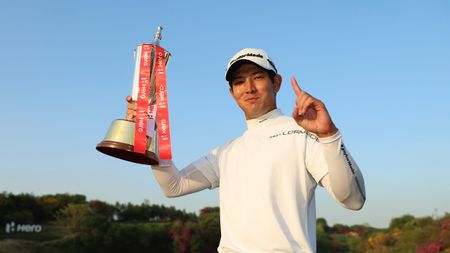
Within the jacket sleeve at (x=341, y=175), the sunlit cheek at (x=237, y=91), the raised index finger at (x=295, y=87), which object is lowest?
the jacket sleeve at (x=341, y=175)

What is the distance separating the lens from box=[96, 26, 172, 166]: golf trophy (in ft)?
9.92

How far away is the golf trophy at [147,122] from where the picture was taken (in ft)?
9.92

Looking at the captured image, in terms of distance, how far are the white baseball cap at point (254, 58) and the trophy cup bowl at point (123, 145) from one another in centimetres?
67

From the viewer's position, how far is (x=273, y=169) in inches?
106

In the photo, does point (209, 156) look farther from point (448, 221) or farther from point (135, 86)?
point (448, 221)

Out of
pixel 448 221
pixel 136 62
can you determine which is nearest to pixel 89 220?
pixel 448 221

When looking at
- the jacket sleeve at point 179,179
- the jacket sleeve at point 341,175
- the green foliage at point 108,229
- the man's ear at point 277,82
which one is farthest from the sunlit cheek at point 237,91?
the green foliage at point 108,229

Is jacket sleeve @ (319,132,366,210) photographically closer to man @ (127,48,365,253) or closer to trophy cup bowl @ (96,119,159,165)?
man @ (127,48,365,253)

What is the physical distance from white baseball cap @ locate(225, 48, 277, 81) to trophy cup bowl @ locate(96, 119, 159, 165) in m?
0.67

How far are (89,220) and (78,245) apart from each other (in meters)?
2.24

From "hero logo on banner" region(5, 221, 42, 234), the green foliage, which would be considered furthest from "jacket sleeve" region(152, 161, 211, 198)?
"hero logo on banner" region(5, 221, 42, 234)

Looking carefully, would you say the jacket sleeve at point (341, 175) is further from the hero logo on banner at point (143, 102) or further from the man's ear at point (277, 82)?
the hero logo on banner at point (143, 102)

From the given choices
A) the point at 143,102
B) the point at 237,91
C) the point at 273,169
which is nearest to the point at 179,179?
the point at 143,102

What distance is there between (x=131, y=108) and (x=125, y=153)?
1.03ft
